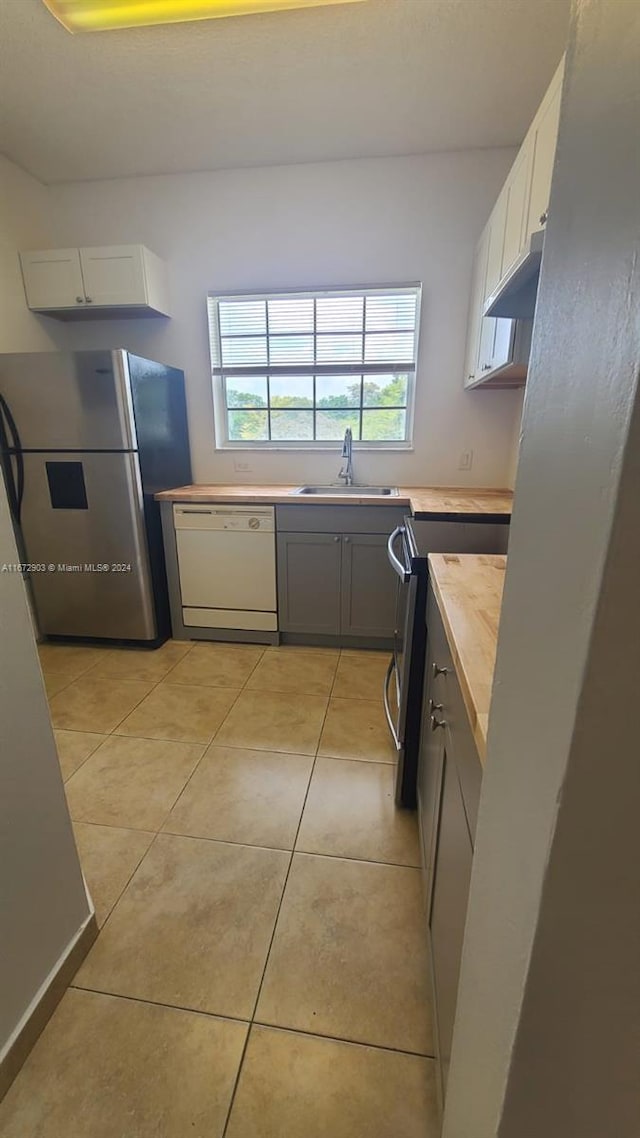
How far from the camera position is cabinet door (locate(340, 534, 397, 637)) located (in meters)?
2.61

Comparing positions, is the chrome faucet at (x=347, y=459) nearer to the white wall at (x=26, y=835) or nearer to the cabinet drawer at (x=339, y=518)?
the cabinet drawer at (x=339, y=518)

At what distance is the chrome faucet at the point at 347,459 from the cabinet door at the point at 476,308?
78cm

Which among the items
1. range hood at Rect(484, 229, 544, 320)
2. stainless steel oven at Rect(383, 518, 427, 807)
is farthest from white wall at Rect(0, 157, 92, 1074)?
range hood at Rect(484, 229, 544, 320)

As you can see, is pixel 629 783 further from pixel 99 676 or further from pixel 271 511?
pixel 99 676

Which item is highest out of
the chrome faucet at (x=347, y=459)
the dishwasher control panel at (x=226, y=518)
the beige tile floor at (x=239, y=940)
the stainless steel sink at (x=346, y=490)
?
the chrome faucet at (x=347, y=459)

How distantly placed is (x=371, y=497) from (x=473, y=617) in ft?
5.41

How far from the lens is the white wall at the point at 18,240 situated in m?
2.63

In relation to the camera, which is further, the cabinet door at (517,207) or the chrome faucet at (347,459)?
the chrome faucet at (347,459)

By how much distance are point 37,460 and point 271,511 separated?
53.0 inches

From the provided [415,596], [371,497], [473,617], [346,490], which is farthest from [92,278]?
[473,617]

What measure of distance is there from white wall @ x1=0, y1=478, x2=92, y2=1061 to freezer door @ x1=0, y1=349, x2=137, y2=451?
1.80m

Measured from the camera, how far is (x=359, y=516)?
257 cm

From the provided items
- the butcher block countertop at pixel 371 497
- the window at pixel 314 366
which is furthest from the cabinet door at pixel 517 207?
the butcher block countertop at pixel 371 497

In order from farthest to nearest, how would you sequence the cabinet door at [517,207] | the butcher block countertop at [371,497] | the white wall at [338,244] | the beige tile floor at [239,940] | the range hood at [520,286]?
the white wall at [338,244]
the butcher block countertop at [371,497]
the cabinet door at [517,207]
the range hood at [520,286]
the beige tile floor at [239,940]
